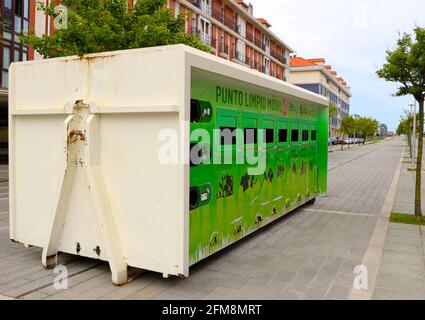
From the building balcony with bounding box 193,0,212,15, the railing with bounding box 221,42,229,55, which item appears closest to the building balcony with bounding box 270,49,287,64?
the railing with bounding box 221,42,229,55

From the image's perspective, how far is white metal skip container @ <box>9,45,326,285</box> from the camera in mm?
4340

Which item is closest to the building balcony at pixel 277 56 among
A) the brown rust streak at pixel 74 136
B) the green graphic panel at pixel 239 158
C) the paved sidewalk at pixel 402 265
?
the green graphic panel at pixel 239 158

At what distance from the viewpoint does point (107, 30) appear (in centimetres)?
1149

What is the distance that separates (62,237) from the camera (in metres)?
5.17

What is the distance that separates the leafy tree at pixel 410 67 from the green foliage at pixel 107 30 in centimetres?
633

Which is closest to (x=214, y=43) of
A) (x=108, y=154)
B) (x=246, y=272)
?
(x=108, y=154)

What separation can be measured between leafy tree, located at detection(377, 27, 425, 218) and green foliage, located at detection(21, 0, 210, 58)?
6331mm

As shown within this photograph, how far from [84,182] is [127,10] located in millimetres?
10188

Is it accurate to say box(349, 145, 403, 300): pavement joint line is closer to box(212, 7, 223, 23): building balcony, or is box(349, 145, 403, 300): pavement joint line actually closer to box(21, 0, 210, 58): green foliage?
box(21, 0, 210, 58): green foliage

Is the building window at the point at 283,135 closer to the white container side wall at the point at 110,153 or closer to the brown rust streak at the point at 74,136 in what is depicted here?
the white container side wall at the point at 110,153

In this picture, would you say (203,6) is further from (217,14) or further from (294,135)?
(294,135)

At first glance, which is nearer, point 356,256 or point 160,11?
point 356,256
